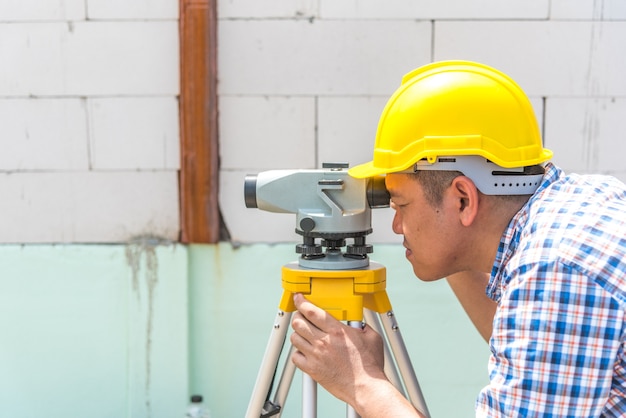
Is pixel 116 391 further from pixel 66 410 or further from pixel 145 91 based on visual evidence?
pixel 145 91

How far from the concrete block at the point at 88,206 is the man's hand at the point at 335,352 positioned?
4.12 ft

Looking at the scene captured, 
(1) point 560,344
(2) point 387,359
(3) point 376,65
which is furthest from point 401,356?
(3) point 376,65

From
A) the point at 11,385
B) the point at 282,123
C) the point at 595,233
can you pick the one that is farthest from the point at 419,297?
the point at 11,385

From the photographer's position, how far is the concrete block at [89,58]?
253 centimetres

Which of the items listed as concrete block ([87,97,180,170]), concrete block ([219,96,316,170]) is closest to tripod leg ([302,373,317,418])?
concrete block ([219,96,316,170])

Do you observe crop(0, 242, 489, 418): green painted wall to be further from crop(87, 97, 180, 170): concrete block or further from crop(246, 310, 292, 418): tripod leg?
crop(246, 310, 292, 418): tripod leg

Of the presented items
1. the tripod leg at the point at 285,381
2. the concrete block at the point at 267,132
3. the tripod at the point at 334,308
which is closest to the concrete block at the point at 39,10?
the concrete block at the point at 267,132

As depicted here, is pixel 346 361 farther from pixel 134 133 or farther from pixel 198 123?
pixel 134 133

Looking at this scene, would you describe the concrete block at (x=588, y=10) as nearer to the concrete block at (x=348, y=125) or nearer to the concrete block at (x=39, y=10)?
the concrete block at (x=348, y=125)

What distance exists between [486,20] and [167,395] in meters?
1.95

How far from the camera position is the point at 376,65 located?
100 inches

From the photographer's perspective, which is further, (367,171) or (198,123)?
(198,123)

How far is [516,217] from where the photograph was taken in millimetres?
1320

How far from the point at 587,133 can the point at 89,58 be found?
1964 mm
